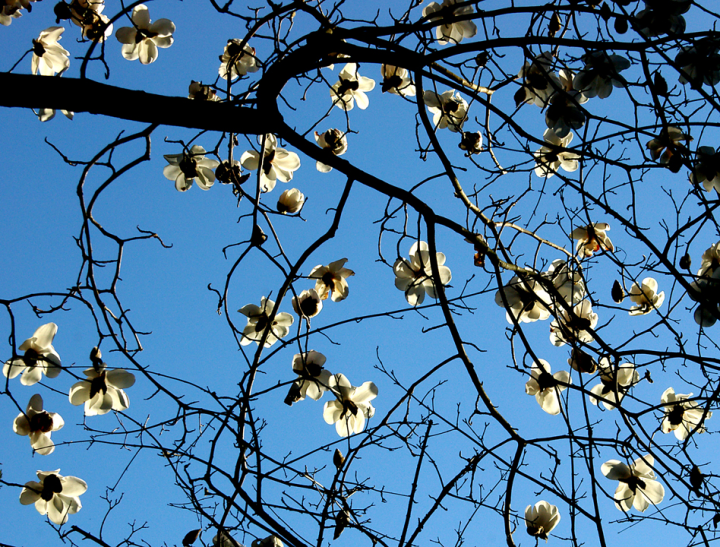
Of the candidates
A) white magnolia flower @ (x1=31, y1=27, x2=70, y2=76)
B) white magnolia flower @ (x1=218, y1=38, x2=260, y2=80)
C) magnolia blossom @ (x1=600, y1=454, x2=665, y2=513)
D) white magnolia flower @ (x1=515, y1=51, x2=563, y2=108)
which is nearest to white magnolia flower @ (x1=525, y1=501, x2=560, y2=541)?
magnolia blossom @ (x1=600, y1=454, x2=665, y2=513)

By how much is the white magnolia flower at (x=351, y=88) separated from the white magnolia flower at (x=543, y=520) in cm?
127

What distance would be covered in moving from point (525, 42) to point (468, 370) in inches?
28.8

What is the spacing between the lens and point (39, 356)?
146 centimetres

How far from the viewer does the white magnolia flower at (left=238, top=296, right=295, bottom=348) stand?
151cm

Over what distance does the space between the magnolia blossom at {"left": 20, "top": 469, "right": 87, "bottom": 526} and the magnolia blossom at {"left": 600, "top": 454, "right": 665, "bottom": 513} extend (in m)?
1.55

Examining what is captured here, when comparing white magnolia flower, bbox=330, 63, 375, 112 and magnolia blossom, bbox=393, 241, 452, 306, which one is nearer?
magnolia blossom, bbox=393, 241, 452, 306

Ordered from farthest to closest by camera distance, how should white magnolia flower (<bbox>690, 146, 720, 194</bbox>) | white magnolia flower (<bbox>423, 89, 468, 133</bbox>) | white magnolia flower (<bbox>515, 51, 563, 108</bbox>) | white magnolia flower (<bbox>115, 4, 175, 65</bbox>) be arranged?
white magnolia flower (<bbox>423, 89, 468, 133</bbox>), white magnolia flower (<bbox>115, 4, 175, 65</bbox>), white magnolia flower (<bbox>515, 51, 563, 108</bbox>), white magnolia flower (<bbox>690, 146, 720, 194</bbox>)

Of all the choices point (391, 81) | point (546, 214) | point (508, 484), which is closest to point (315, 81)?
point (391, 81)

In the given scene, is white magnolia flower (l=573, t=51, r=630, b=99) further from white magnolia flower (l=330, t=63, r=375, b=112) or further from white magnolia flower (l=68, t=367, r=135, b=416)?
white magnolia flower (l=68, t=367, r=135, b=416)

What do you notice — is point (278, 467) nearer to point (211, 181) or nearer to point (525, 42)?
point (211, 181)

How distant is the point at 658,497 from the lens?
4.81ft

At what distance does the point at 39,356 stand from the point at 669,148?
1.69 meters

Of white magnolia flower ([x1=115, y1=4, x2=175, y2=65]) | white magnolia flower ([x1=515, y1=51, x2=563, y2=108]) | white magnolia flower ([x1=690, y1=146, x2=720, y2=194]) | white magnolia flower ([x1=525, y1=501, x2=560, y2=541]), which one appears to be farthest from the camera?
white magnolia flower ([x1=115, y1=4, x2=175, y2=65])

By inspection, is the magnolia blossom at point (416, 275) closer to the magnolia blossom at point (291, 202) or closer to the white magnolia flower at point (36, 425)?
the magnolia blossom at point (291, 202)
